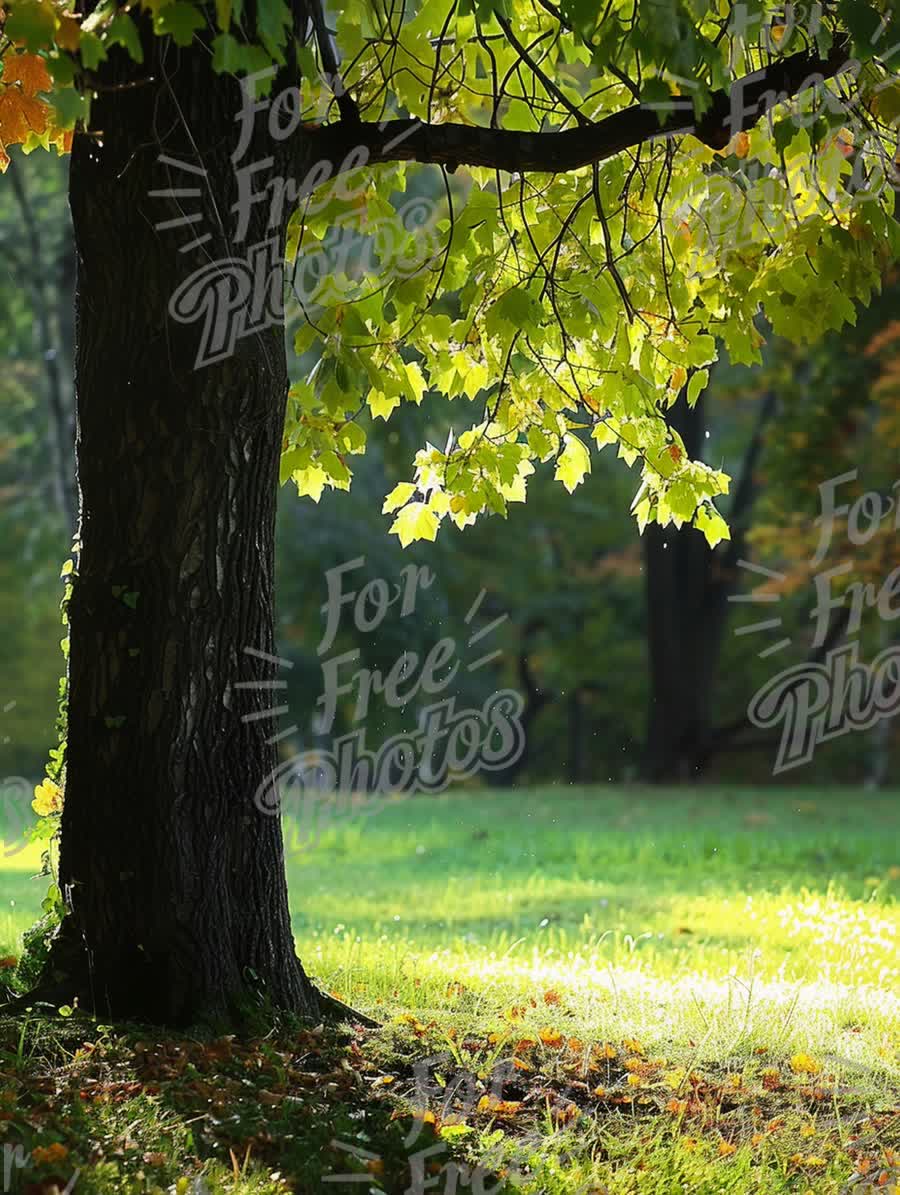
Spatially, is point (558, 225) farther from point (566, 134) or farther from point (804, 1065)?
point (804, 1065)

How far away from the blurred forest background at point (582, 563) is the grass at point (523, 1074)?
30.5ft

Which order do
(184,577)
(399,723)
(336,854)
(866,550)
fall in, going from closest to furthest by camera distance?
(184,577)
(336,854)
(866,550)
(399,723)

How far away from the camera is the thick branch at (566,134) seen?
454 cm

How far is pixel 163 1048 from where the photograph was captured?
4125 millimetres

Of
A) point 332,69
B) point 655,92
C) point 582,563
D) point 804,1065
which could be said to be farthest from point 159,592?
point 582,563

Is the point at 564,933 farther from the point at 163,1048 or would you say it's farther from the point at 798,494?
the point at 798,494

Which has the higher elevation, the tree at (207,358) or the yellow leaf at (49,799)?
the tree at (207,358)

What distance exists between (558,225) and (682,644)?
1405 centimetres

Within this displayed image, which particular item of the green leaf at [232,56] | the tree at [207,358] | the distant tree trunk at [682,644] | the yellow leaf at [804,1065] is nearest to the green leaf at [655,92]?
the tree at [207,358]

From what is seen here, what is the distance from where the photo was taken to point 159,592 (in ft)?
14.3

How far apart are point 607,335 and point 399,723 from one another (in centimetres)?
2115

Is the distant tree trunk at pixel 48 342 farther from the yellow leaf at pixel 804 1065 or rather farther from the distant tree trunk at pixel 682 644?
the yellow leaf at pixel 804 1065

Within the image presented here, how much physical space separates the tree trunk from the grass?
31 cm

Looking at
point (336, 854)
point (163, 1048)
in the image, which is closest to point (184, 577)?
point (163, 1048)
